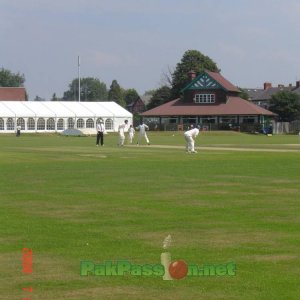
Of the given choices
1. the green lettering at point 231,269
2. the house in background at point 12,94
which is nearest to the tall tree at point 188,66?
the house in background at point 12,94

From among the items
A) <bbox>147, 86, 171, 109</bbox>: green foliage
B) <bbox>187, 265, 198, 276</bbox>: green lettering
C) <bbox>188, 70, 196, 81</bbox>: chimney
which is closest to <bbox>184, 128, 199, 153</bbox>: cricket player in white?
<bbox>187, 265, 198, 276</bbox>: green lettering

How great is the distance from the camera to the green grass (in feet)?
26.0

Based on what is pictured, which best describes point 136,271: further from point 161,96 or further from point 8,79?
point 8,79

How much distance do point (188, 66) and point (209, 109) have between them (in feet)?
67.5

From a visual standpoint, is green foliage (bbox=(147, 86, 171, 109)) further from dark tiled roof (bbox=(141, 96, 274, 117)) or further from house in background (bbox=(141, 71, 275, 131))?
dark tiled roof (bbox=(141, 96, 274, 117))

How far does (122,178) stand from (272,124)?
76206mm

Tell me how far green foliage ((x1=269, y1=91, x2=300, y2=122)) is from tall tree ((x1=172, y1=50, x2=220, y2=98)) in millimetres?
16148

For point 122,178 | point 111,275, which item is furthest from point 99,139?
point 111,275

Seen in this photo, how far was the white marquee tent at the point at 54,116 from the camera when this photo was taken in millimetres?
92250

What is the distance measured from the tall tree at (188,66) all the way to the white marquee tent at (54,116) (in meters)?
22.4

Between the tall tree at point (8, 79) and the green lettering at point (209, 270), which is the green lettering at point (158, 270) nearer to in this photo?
the green lettering at point (209, 270)

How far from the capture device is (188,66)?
403 feet

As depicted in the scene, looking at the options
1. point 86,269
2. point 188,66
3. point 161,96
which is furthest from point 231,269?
point 161,96

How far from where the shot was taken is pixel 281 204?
567 inches
